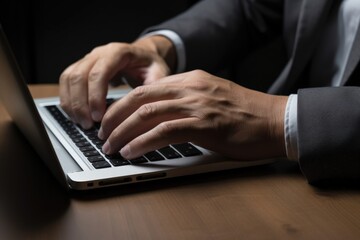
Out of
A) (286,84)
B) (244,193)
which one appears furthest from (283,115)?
(286,84)

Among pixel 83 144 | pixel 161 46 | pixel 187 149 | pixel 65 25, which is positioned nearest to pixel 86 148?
pixel 83 144

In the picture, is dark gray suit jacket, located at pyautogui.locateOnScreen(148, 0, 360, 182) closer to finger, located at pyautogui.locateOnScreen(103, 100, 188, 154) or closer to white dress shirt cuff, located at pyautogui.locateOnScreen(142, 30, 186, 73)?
white dress shirt cuff, located at pyautogui.locateOnScreen(142, 30, 186, 73)

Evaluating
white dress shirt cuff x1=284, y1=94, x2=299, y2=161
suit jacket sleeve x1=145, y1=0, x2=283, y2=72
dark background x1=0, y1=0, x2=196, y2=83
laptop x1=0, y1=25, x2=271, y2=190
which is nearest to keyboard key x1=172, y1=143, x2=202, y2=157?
laptop x1=0, y1=25, x2=271, y2=190

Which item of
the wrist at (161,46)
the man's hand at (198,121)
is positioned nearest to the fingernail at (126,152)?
the man's hand at (198,121)

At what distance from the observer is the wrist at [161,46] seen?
973mm

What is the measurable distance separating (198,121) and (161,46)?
0.39 m

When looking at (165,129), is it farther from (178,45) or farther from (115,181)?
(178,45)

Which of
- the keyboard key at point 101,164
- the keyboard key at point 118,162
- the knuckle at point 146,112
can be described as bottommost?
the keyboard key at point 118,162

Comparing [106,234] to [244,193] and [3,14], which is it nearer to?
[244,193]

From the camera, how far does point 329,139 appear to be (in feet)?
2.06

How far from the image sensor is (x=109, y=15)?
1535 millimetres

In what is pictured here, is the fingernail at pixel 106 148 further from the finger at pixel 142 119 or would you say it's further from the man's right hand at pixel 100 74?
the man's right hand at pixel 100 74

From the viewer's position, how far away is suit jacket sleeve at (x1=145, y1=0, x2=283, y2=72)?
1.08 metres

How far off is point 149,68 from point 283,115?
309 millimetres
